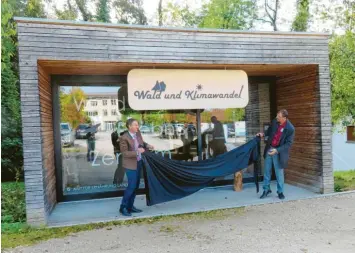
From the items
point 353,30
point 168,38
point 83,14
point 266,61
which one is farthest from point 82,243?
point 83,14

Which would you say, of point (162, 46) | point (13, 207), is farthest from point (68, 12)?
point (13, 207)

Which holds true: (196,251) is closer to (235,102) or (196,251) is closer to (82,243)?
(82,243)

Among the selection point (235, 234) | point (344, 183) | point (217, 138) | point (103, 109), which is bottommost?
point (235, 234)

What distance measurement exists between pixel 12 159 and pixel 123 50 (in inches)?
280

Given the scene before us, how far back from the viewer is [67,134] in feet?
23.2

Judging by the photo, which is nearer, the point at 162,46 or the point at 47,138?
the point at 162,46

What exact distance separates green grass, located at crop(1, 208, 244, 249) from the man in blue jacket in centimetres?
120

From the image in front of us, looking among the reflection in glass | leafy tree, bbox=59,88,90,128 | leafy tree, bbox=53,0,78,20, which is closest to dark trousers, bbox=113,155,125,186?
the reflection in glass

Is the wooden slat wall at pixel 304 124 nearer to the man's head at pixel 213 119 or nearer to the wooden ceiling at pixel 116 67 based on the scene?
the wooden ceiling at pixel 116 67

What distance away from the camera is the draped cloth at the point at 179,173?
5.88m

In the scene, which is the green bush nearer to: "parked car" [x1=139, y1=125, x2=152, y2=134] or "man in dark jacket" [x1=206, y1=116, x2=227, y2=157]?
"parked car" [x1=139, y1=125, x2=152, y2=134]

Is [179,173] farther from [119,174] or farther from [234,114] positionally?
[234,114]

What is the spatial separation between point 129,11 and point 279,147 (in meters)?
17.3

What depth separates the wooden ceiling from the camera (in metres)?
5.80
